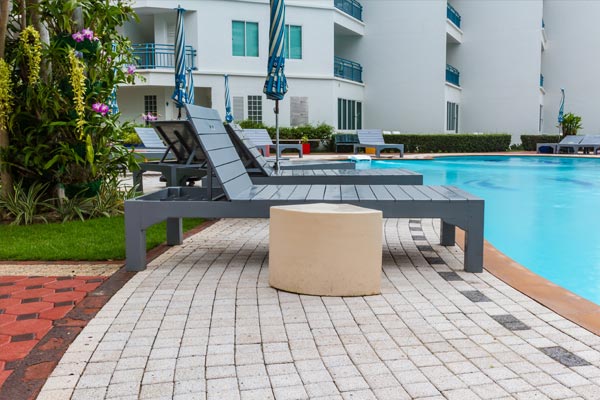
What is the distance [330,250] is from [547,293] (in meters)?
1.44

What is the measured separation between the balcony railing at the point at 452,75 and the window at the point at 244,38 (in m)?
9.23

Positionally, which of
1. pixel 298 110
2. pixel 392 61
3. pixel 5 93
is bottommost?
pixel 5 93

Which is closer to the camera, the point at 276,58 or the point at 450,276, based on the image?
the point at 450,276

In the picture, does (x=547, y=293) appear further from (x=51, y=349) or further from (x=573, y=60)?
(x=573, y=60)

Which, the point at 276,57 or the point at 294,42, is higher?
the point at 294,42

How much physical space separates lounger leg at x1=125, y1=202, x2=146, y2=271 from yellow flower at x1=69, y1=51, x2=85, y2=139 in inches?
94.9

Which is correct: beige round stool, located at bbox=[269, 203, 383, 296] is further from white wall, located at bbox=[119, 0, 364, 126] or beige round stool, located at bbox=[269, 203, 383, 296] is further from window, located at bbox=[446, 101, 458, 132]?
window, located at bbox=[446, 101, 458, 132]

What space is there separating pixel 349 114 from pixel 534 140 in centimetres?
855

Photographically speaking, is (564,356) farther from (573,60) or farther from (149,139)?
(573,60)

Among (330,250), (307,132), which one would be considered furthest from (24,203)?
(307,132)

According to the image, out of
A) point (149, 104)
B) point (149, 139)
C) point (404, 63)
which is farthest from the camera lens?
point (404, 63)

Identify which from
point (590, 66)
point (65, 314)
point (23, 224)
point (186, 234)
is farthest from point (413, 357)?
point (590, 66)

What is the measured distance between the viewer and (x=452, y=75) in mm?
27797

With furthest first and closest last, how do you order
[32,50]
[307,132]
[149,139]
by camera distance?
[307,132] → [149,139] → [32,50]
